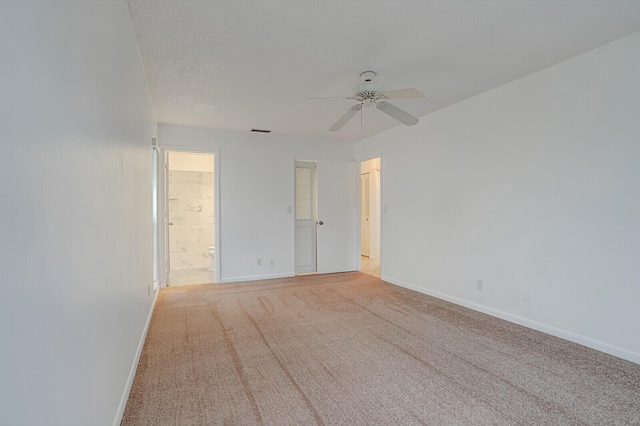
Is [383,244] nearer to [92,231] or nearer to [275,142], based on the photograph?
[275,142]

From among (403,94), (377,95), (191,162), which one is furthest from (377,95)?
(191,162)

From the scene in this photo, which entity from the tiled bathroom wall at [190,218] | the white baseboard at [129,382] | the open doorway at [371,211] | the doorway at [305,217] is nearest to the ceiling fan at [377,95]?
the doorway at [305,217]

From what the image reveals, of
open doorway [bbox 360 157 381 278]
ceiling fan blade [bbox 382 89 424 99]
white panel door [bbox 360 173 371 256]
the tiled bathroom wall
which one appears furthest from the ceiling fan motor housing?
white panel door [bbox 360 173 371 256]

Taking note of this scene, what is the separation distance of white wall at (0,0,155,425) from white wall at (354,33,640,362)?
3.44 metres

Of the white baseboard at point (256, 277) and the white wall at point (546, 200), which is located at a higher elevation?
the white wall at point (546, 200)

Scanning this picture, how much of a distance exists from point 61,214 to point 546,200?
11.6 feet

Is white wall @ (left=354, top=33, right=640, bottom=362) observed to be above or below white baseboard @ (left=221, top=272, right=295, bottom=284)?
above

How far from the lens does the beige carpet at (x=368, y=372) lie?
182 centimetres

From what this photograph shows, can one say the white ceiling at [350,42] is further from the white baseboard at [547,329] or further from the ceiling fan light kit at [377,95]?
the white baseboard at [547,329]

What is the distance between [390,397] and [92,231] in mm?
1835

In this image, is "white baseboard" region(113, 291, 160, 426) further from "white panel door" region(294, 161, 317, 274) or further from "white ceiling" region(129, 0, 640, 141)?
"white panel door" region(294, 161, 317, 274)

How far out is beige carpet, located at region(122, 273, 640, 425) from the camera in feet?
5.97

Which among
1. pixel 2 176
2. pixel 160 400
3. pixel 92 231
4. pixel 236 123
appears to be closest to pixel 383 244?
pixel 236 123

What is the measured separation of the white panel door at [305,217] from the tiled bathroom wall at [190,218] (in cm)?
217
